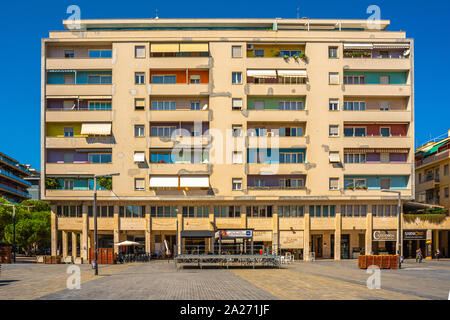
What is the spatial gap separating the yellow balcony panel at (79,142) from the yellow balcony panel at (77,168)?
2.10 m

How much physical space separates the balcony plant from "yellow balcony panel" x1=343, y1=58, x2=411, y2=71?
36.4m

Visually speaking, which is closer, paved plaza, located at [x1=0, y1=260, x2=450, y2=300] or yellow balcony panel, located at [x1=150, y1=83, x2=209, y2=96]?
paved plaza, located at [x1=0, y1=260, x2=450, y2=300]

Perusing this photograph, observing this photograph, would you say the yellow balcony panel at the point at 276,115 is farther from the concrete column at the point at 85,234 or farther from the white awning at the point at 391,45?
the concrete column at the point at 85,234

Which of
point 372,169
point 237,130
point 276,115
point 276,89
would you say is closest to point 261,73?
point 276,89

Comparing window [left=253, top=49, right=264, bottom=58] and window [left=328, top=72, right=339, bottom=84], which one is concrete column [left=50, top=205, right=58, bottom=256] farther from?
window [left=328, top=72, right=339, bottom=84]

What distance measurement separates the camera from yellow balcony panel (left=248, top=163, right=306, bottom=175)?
58188mm

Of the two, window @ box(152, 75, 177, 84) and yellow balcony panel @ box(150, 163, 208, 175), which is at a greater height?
window @ box(152, 75, 177, 84)

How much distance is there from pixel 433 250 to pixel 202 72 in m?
35.7

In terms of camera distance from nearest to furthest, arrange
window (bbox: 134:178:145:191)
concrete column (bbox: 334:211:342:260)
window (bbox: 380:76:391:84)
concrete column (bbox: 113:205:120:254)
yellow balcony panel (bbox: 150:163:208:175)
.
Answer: yellow balcony panel (bbox: 150:163:208:175)
concrete column (bbox: 113:205:120:254)
concrete column (bbox: 334:211:342:260)
window (bbox: 134:178:145:191)
window (bbox: 380:76:391:84)

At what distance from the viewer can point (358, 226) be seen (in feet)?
194

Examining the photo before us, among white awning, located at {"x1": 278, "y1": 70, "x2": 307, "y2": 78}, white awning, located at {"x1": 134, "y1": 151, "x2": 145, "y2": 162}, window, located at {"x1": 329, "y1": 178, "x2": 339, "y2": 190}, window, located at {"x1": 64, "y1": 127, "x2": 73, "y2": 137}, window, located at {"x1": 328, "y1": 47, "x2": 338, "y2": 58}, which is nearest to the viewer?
white awning, located at {"x1": 134, "y1": 151, "x2": 145, "y2": 162}

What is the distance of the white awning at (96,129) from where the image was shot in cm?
5831

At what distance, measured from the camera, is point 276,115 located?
193 ft

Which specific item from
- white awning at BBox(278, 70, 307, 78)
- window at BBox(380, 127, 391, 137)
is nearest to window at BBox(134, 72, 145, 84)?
white awning at BBox(278, 70, 307, 78)
